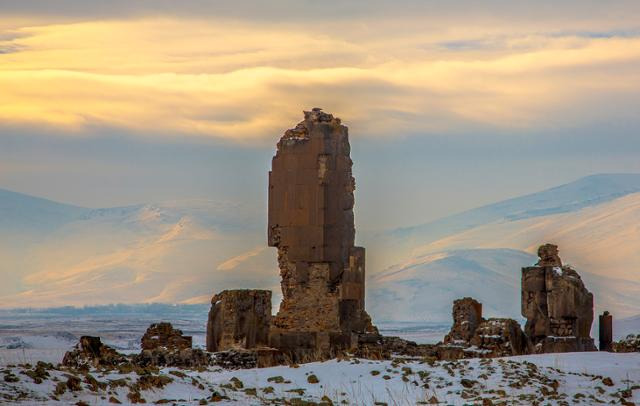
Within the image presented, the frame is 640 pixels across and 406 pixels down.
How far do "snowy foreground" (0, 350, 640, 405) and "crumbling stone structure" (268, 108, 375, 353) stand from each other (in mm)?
8223

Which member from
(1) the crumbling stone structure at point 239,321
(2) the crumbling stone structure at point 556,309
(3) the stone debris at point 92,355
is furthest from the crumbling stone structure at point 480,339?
(3) the stone debris at point 92,355

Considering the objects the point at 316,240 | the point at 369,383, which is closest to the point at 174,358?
the point at 316,240

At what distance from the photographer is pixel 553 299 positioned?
106 ft

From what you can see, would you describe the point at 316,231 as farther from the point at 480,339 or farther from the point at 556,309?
the point at 556,309

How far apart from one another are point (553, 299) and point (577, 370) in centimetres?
830

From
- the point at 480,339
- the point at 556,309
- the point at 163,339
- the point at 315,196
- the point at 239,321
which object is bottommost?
the point at 163,339

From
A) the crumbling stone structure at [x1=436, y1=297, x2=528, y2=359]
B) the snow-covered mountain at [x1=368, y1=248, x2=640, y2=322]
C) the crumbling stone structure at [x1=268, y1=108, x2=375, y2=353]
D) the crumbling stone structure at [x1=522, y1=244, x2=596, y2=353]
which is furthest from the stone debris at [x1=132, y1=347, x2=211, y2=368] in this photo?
the snow-covered mountain at [x1=368, y1=248, x2=640, y2=322]

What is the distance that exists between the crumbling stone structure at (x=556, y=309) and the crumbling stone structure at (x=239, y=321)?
574 centimetres

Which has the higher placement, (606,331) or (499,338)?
(606,331)

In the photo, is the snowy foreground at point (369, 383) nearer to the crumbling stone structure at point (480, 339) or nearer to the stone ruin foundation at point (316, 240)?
the crumbling stone structure at point (480, 339)

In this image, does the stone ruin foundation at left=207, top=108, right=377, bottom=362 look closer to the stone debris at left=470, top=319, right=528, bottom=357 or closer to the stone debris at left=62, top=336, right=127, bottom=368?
the stone debris at left=470, top=319, right=528, bottom=357

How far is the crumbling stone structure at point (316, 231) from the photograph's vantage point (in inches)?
1307

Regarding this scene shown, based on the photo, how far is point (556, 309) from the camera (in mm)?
32250

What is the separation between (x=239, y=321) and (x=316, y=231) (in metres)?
3.79
